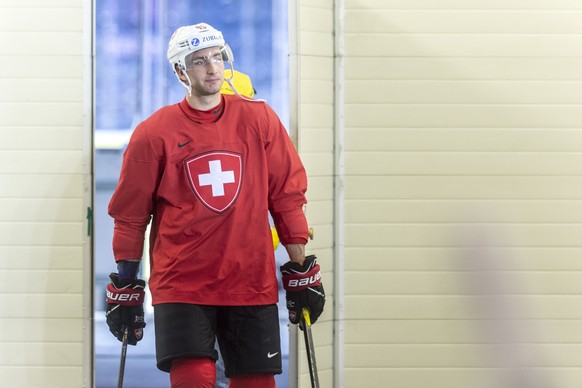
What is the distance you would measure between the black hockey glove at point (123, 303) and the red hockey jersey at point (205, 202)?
0.09 metres

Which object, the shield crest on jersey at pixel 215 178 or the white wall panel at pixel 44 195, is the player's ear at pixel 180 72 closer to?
the shield crest on jersey at pixel 215 178

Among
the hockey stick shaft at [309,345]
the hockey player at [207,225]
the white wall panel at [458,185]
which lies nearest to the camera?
the hockey player at [207,225]

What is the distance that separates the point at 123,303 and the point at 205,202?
0.52 metres

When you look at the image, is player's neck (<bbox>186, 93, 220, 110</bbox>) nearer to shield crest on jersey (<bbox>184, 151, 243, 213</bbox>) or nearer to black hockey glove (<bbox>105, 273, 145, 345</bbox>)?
shield crest on jersey (<bbox>184, 151, 243, 213</bbox>)

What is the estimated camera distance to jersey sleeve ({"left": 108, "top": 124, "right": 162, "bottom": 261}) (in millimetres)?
4008

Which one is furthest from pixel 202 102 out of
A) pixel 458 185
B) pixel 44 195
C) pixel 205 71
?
pixel 458 185

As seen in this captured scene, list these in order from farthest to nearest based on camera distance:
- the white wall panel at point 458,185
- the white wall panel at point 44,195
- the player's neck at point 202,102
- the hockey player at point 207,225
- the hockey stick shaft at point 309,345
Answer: the white wall panel at point 458,185 < the white wall panel at point 44,195 < the hockey stick shaft at point 309,345 < the player's neck at point 202,102 < the hockey player at point 207,225

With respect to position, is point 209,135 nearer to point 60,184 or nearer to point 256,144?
point 256,144

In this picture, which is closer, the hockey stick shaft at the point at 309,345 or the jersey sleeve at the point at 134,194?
the jersey sleeve at the point at 134,194

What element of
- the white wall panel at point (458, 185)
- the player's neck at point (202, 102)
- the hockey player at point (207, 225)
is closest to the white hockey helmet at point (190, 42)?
the hockey player at point (207, 225)

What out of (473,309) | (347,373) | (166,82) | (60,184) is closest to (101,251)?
(60,184)

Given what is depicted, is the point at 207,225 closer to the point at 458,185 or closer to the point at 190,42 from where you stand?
the point at 190,42

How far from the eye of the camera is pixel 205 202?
394 cm

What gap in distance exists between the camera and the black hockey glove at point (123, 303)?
4105 mm
